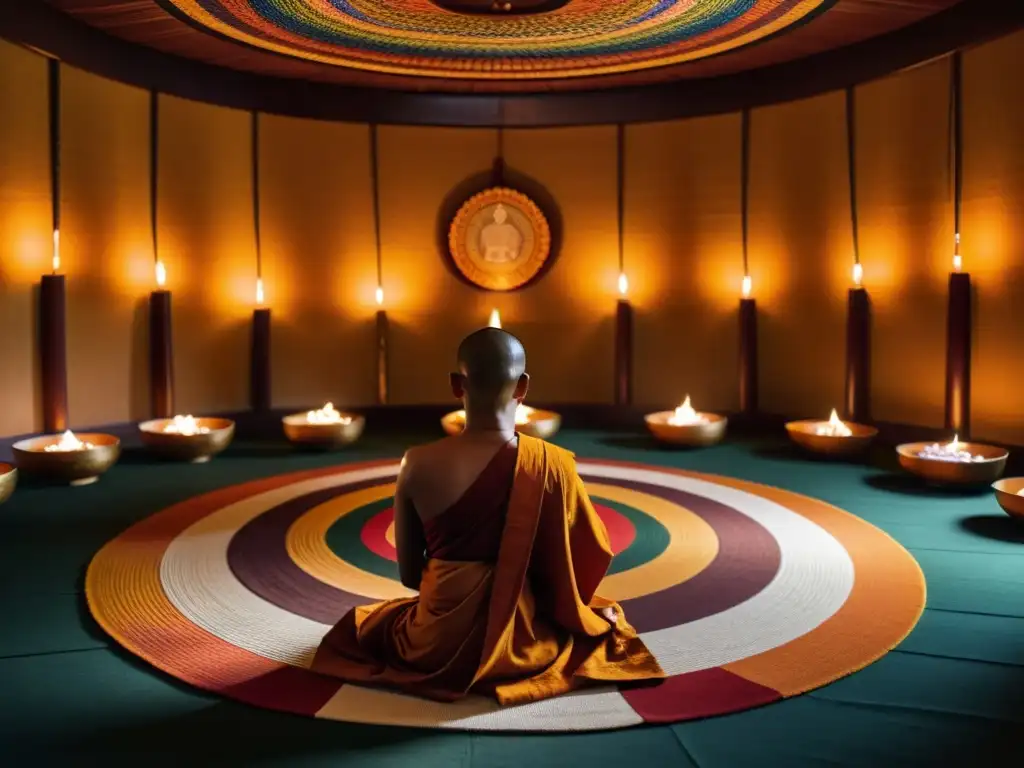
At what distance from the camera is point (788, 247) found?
761 cm

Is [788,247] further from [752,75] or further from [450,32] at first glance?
[450,32]

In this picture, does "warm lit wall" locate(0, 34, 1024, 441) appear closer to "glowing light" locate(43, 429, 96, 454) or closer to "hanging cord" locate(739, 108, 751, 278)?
"hanging cord" locate(739, 108, 751, 278)

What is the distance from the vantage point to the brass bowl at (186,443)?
20.7ft

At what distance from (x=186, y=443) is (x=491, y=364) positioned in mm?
4206

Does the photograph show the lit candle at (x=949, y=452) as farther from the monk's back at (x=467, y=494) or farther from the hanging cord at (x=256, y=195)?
the hanging cord at (x=256, y=195)

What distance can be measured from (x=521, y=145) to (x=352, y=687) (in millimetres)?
6206

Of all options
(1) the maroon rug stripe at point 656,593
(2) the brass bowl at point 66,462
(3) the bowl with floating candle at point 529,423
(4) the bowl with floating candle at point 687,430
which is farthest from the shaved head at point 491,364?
(4) the bowl with floating candle at point 687,430

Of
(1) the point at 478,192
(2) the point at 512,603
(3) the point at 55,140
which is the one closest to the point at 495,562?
(2) the point at 512,603

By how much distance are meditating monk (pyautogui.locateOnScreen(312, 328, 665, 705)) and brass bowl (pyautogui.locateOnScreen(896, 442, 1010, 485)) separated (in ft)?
10.4

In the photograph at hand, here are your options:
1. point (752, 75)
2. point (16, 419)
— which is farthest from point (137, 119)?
point (752, 75)

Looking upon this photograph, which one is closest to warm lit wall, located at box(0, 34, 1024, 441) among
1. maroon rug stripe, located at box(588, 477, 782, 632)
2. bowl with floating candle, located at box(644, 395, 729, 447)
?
bowl with floating candle, located at box(644, 395, 729, 447)

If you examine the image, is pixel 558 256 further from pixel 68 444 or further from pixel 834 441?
pixel 68 444

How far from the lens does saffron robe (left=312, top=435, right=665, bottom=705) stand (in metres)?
2.77

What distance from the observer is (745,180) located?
778 centimetres
